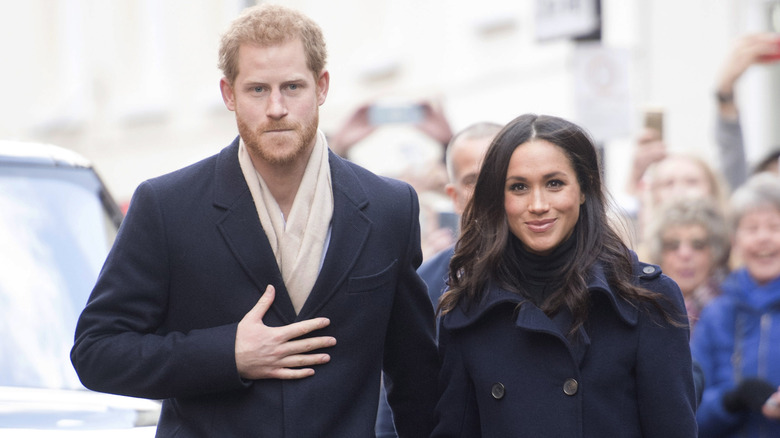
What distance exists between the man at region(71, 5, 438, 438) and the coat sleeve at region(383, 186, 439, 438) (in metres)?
0.14

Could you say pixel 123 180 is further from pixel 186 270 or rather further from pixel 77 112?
pixel 186 270

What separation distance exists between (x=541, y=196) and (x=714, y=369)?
2061 millimetres

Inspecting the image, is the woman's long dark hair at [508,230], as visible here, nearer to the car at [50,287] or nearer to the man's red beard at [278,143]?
the man's red beard at [278,143]

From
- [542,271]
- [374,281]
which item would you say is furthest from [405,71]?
[374,281]

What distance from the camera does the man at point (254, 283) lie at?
12.9 feet

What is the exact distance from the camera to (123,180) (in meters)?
24.3

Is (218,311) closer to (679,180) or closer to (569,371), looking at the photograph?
(569,371)

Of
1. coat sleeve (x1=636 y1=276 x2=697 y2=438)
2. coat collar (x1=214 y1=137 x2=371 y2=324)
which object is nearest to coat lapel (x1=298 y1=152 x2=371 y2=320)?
coat collar (x1=214 y1=137 x2=371 y2=324)

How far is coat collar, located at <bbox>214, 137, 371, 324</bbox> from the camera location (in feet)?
13.1

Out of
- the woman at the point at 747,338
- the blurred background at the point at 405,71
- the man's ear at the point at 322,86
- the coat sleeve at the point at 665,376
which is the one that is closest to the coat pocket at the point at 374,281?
the man's ear at the point at 322,86

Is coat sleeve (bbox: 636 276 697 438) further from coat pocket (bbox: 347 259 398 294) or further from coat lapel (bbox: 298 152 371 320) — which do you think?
coat lapel (bbox: 298 152 371 320)

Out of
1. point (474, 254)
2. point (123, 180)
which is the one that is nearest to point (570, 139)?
point (474, 254)

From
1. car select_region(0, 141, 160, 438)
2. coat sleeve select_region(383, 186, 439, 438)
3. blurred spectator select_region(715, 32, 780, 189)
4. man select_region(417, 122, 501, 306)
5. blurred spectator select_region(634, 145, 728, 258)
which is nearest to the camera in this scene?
coat sleeve select_region(383, 186, 439, 438)

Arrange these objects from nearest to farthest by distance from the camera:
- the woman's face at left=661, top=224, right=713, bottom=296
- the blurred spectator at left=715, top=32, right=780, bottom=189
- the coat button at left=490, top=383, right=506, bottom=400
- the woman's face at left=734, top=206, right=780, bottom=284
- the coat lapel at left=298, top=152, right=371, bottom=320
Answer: the coat lapel at left=298, top=152, right=371, bottom=320 < the coat button at left=490, top=383, right=506, bottom=400 < the woman's face at left=734, top=206, right=780, bottom=284 < the woman's face at left=661, top=224, right=713, bottom=296 < the blurred spectator at left=715, top=32, right=780, bottom=189
